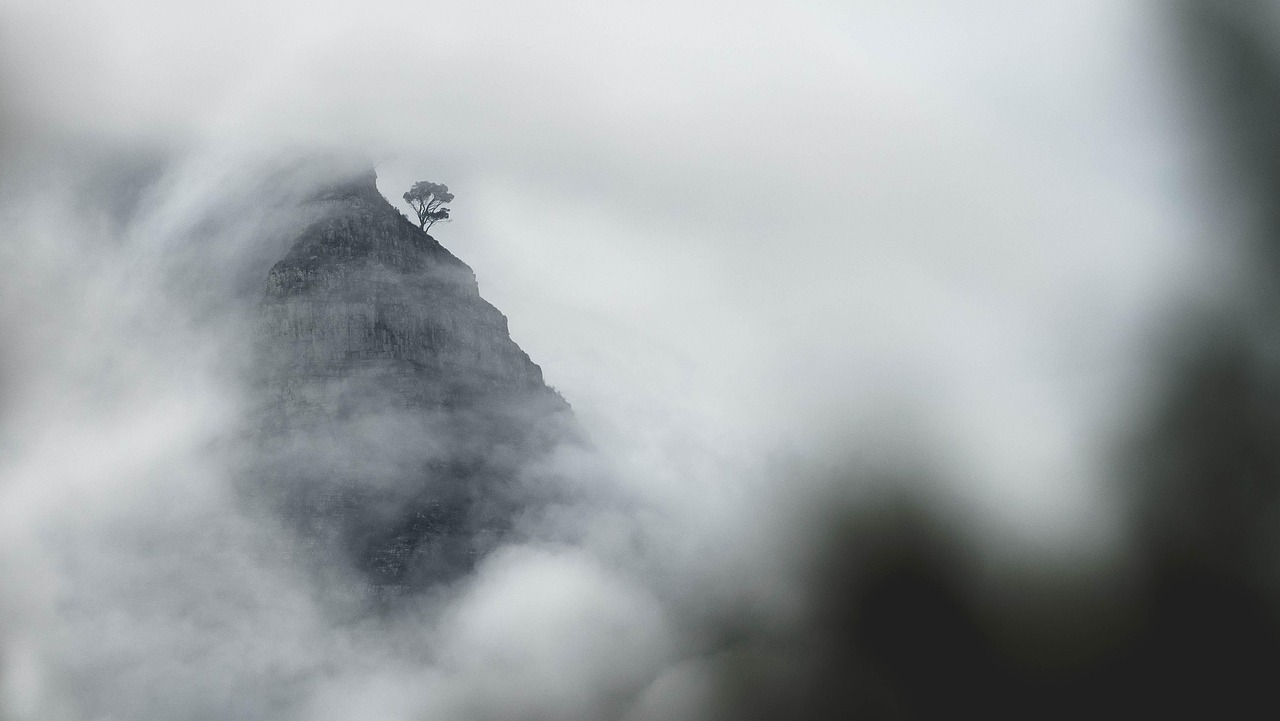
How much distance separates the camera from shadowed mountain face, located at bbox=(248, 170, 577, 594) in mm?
111500

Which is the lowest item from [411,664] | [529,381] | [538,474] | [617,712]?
[617,712]

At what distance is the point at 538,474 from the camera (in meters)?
123

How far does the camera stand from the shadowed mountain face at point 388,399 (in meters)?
112

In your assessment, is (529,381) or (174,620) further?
(529,381)

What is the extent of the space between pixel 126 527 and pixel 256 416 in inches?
653

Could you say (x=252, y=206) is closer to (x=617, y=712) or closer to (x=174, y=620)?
(x=174, y=620)

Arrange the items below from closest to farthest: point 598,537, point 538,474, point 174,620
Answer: point 174,620
point 538,474
point 598,537

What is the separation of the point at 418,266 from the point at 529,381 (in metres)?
14.8

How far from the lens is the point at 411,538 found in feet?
365

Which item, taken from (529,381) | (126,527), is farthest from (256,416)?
(529,381)

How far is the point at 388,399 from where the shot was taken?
116 m

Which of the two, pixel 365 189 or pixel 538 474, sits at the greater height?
pixel 365 189

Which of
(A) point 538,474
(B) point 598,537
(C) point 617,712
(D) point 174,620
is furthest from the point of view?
(B) point 598,537

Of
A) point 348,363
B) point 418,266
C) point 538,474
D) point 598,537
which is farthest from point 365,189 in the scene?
point 598,537
